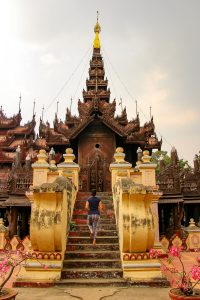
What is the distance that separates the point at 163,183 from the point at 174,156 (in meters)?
2.20

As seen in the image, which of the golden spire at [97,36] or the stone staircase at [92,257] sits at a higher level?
the golden spire at [97,36]

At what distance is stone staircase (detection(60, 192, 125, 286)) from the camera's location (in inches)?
257

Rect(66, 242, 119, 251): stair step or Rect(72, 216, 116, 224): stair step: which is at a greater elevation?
Rect(72, 216, 116, 224): stair step

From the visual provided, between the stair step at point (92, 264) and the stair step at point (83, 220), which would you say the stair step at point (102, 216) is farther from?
the stair step at point (92, 264)

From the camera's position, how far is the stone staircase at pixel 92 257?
21.4 ft

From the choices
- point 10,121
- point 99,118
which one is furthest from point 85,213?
point 10,121

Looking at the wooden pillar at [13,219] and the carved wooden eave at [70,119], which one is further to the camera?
the carved wooden eave at [70,119]

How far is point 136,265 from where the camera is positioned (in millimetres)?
6398

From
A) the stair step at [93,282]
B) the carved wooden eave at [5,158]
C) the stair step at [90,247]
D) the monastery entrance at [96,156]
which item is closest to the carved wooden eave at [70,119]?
the monastery entrance at [96,156]

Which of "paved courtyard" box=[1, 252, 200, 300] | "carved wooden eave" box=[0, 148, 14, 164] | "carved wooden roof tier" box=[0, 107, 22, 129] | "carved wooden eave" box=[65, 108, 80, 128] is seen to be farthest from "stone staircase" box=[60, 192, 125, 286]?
"carved wooden roof tier" box=[0, 107, 22, 129]

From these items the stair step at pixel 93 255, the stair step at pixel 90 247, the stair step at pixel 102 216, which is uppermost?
the stair step at pixel 102 216

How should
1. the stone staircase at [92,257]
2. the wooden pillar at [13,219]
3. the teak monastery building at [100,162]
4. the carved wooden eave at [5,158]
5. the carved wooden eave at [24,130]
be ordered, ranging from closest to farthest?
the stone staircase at [92,257], the teak monastery building at [100,162], the wooden pillar at [13,219], the carved wooden eave at [5,158], the carved wooden eave at [24,130]

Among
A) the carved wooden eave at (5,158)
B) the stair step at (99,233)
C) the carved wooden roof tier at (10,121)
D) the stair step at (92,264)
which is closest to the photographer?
the stair step at (92,264)

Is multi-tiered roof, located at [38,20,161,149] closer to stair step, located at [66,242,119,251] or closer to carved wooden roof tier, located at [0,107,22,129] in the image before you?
stair step, located at [66,242,119,251]
